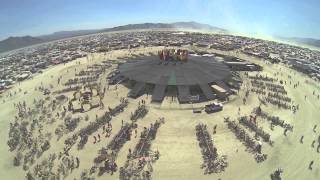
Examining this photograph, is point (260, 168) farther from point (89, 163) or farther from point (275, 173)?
point (89, 163)

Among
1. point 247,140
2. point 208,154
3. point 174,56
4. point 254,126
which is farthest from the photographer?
point 174,56

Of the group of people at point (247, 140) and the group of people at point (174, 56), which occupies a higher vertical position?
the group of people at point (174, 56)

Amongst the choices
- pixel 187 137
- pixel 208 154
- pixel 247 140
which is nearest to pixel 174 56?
pixel 187 137

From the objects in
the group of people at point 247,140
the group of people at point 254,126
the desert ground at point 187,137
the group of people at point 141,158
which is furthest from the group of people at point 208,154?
the group of people at point 254,126

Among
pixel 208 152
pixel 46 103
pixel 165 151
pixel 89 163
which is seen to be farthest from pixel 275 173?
pixel 46 103

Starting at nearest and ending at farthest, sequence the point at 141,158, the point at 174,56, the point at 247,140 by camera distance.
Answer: the point at 141,158 → the point at 247,140 → the point at 174,56

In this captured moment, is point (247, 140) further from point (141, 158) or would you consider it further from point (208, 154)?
point (141, 158)

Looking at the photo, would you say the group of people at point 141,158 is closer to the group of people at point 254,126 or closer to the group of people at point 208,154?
the group of people at point 208,154

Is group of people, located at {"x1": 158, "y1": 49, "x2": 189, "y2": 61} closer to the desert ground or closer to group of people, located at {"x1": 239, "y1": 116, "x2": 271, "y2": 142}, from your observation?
the desert ground
